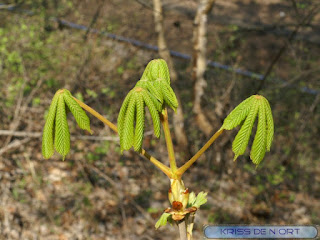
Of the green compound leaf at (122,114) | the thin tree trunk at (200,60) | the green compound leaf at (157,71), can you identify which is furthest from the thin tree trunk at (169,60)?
the green compound leaf at (122,114)

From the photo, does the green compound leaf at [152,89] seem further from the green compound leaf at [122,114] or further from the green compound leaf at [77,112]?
the green compound leaf at [77,112]

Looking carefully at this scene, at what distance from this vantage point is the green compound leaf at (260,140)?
1.09 meters

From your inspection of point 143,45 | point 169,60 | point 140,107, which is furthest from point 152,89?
point 143,45

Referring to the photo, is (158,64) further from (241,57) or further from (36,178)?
(241,57)

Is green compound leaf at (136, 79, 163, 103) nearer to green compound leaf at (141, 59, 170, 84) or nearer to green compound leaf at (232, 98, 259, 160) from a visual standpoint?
green compound leaf at (141, 59, 170, 84)

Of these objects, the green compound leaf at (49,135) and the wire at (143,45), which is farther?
the wire at (143,45)

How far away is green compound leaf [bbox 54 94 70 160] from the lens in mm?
1153

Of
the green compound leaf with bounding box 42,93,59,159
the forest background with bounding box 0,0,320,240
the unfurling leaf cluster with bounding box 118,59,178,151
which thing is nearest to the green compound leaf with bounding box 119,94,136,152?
the unfurling leaf cluster with bounding box 118,59,178,151

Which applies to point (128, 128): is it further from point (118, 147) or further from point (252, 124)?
point (118, 147)

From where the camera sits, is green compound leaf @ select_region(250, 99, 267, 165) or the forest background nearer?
green compound leaf @ select_region(250, 99, 267, 165)

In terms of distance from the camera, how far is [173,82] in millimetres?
4516

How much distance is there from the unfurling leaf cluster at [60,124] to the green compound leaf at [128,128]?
0.15 metres

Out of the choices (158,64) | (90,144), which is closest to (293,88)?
(90,144)

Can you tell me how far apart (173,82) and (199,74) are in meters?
0.53
